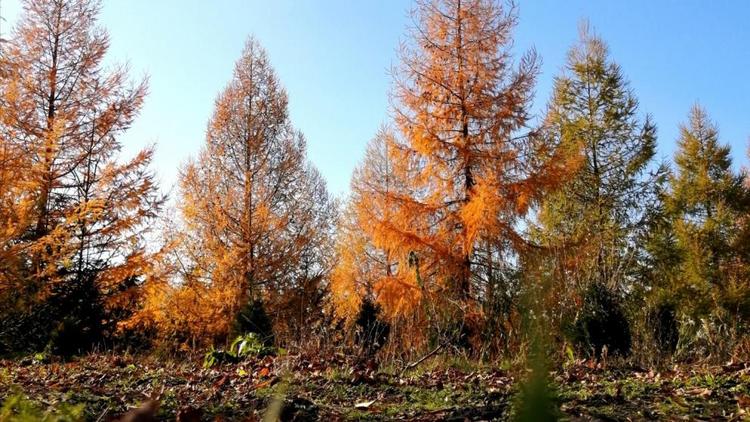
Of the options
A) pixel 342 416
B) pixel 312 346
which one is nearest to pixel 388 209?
pixel 312 346

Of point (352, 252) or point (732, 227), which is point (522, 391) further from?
point (732, 227)

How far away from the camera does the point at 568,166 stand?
1197 cm

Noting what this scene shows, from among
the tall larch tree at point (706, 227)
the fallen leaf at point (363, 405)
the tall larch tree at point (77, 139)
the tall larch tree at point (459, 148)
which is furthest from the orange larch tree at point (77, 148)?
the tall larch tree at point (706, 227)

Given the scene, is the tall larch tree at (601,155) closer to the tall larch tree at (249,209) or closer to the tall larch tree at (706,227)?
the tall larch tree at (706,227)

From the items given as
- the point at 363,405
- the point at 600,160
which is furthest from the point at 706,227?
the point at 363,405

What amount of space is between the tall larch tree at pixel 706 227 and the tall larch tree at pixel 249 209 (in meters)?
10.2

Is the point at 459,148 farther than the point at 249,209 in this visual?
No

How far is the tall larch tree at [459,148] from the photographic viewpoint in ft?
39.3

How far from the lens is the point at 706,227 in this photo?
1731 cm

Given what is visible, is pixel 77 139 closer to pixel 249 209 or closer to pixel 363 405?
pixel 249 209

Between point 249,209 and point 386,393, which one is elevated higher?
point 249,209

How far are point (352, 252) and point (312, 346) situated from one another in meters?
11.5

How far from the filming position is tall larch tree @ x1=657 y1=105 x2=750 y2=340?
16094mm

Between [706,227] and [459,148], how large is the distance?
9.67m
